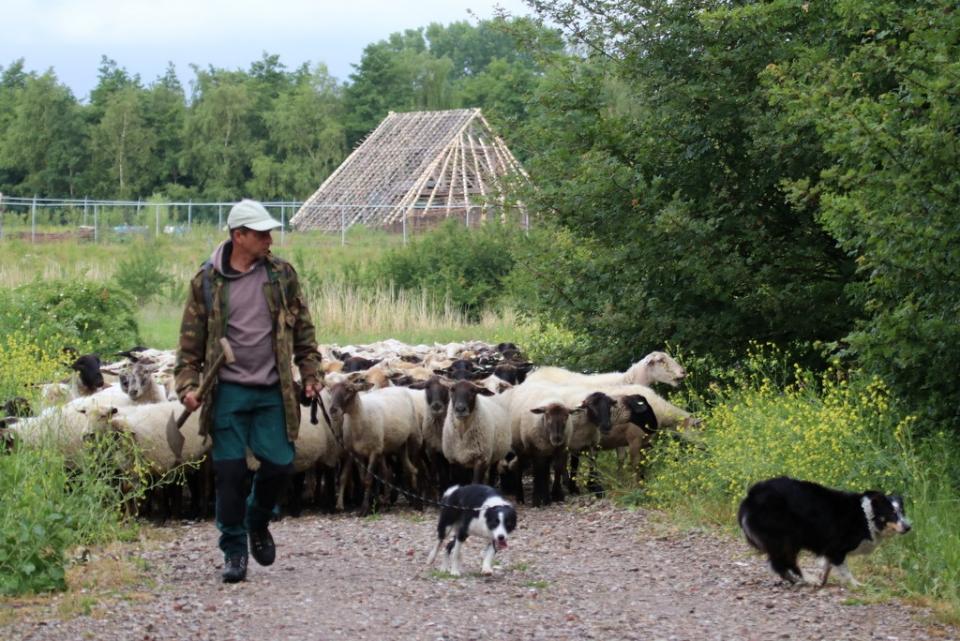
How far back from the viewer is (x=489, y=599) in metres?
8.92

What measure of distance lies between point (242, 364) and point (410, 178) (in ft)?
143

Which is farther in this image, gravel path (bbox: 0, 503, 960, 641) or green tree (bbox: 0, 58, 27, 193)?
green tree (bbox: 0, 58, 27, 193)

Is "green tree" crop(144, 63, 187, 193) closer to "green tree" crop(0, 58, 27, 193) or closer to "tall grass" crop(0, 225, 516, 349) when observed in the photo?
"green tree" crop(0, 58, 27, 193)

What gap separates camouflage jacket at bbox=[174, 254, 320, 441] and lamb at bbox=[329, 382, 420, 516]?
3.92m

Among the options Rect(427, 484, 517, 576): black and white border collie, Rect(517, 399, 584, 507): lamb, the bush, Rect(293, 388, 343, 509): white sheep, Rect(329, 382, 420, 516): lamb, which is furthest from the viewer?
the bush

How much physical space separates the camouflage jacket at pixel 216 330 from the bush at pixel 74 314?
34.2 ft

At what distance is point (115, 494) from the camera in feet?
34.9

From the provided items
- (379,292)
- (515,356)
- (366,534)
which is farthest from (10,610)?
(379,292)

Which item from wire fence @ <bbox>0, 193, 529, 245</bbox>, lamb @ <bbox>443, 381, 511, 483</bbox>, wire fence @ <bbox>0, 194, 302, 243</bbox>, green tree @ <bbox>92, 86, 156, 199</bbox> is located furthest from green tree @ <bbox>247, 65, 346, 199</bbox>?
lamb @ <bbox>443, 381, 511, 483</bbox>

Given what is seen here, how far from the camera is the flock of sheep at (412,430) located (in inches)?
504

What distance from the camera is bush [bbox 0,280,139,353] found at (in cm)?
1966

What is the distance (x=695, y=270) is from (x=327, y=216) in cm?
3865

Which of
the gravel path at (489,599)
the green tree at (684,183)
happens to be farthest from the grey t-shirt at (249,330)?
the green tree at (684,183)

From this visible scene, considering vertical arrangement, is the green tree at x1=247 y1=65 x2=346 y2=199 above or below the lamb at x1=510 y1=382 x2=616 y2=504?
above
